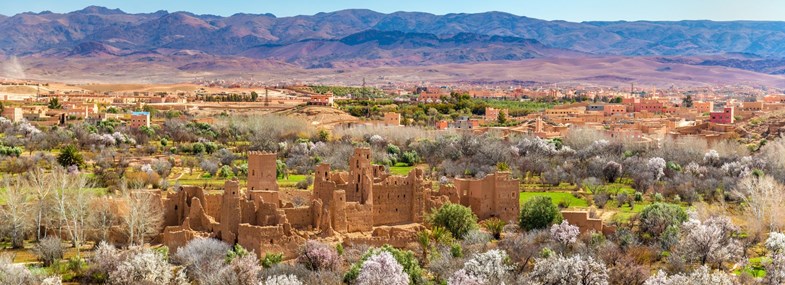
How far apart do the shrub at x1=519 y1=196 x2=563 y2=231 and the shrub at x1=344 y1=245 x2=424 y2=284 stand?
581 centimetres

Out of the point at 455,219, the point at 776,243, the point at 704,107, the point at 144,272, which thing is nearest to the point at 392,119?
the point at 704,107

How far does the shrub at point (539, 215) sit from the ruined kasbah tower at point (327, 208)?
0.86 meters

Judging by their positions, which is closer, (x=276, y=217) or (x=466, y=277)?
(x=466, y=277)

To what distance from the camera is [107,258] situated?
26.7 m

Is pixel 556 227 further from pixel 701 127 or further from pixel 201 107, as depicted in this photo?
pixel 201 107

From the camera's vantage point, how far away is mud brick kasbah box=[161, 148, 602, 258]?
28.5 meters

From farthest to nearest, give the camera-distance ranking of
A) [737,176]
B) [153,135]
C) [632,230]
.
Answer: [153,135], [737,176], [632,230]

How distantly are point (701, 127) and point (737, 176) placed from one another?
21.8 m

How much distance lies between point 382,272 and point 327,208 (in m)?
5.11

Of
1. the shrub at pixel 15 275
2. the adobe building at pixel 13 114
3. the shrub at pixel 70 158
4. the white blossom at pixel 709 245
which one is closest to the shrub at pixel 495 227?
the white blossom at pixel 709 245

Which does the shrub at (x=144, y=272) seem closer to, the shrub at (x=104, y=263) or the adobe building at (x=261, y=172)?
the shrub at (x=104, y=263)

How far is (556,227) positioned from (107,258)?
1326 centimetres

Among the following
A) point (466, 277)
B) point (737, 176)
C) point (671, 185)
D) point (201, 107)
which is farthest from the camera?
point (201, 107)

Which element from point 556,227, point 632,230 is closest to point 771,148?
point 632,230
